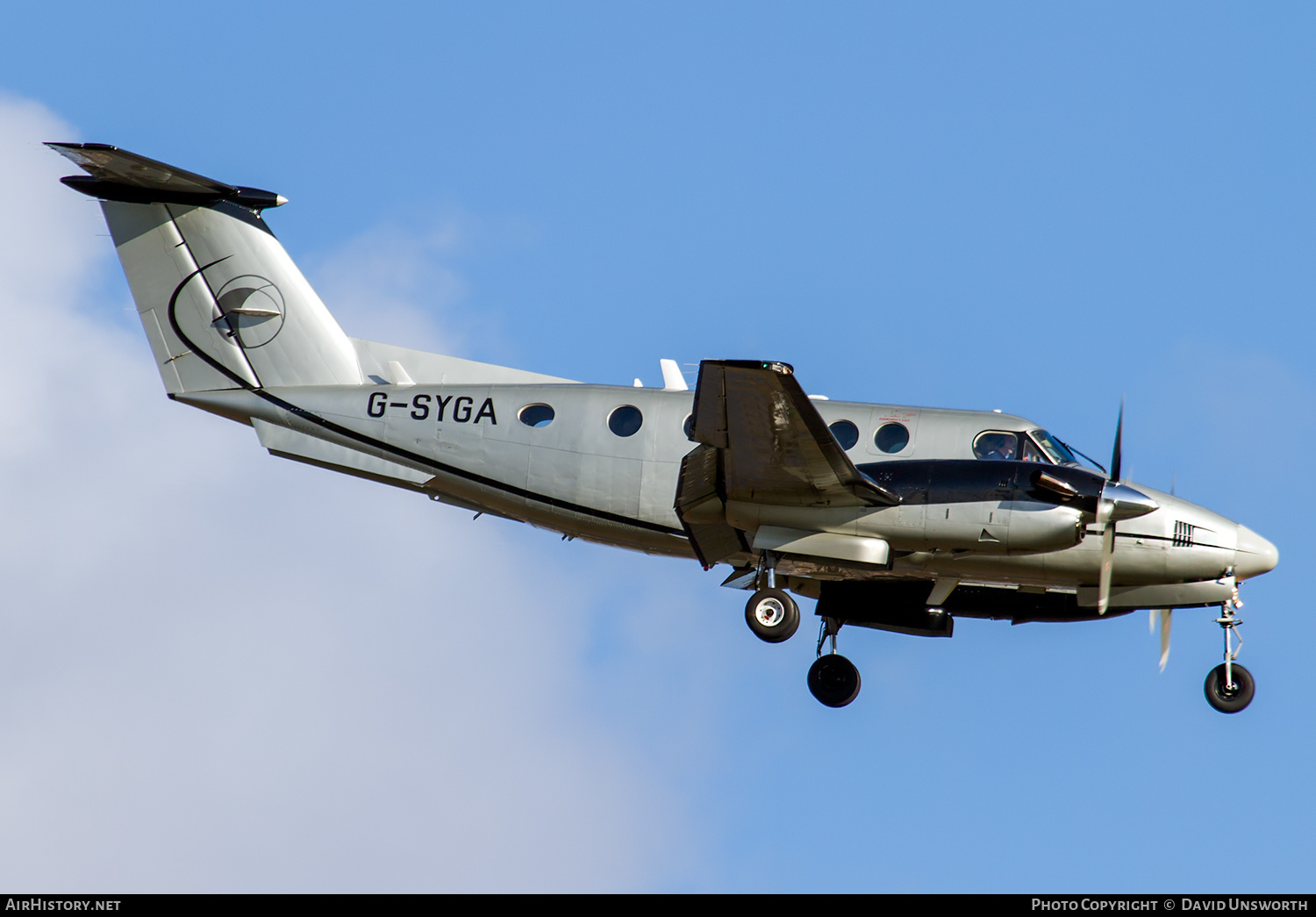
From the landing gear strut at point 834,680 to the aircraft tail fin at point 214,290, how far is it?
740cm

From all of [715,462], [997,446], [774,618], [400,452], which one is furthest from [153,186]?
[997,446]

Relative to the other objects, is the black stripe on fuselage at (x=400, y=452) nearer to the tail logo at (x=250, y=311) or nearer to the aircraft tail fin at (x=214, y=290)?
the aircraft tail fin at (x=214, y=290)

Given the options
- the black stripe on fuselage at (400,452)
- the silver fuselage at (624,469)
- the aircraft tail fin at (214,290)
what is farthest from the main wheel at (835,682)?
the aircraft tail fin at (214,290)

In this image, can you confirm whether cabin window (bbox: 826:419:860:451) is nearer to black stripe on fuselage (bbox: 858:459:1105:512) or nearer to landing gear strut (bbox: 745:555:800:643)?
black stripe on fuselage (bbox: 858:459:1105:512)

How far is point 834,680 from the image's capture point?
1972 cm

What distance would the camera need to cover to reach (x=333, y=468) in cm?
1953

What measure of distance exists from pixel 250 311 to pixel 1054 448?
10.9 metres

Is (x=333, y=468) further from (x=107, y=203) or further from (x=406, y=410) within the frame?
(x=107, y=203)

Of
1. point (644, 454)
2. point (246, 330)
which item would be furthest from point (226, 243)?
point (644, 454)

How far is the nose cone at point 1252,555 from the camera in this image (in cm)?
1758

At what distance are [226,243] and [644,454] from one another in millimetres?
6758

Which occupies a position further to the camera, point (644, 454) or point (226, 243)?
point (226, 243)
